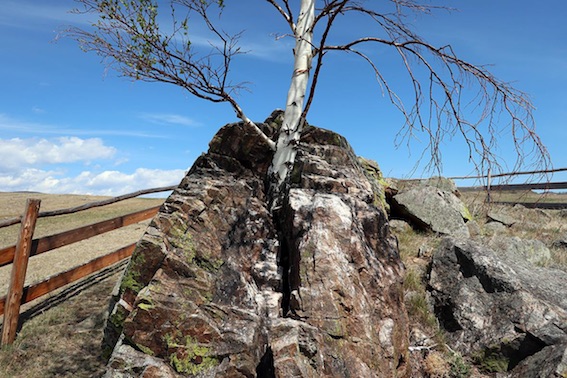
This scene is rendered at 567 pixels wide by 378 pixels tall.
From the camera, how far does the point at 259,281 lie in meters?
5.55

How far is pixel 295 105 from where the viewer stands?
23.1 feet

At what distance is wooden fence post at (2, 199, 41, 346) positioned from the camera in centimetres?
643

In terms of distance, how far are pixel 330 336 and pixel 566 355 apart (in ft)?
8.98

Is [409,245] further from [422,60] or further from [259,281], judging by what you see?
[259,281]

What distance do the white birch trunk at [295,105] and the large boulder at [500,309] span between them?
3.27 metres

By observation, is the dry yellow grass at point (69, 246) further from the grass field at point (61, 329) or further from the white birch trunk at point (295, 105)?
the white birch trunk at point (295, 105)

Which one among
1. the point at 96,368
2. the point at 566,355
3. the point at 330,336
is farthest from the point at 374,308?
the point at 96,368

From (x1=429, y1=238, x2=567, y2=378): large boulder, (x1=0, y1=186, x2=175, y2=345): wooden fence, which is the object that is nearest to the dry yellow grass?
(x1=0, y1=186, x2=175, y2=345): wooden fence

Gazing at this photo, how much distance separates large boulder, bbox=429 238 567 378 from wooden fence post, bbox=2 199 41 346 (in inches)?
274

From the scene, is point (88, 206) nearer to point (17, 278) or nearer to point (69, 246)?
point (17, 278)

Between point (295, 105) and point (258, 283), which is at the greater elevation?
point (295, 105)

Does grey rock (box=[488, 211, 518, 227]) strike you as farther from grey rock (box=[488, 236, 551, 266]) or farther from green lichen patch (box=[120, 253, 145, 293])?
green lichen patch (box=[120, 253, 145, 293])

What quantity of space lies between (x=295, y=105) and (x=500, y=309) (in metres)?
4.67

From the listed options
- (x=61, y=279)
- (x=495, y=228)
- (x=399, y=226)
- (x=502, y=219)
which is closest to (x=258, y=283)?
(x=61, y=279)
